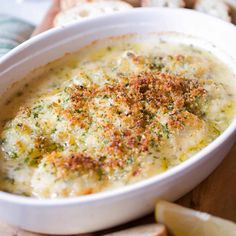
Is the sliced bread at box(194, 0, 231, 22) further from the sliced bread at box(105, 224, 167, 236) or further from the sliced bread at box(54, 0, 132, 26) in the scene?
the sliced bread at box(105, 224, 167, 236)

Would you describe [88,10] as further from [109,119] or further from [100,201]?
[100,201]

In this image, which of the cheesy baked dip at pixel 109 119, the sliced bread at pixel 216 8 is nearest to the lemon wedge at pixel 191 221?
the cheesy baked dip at pixel 109 119

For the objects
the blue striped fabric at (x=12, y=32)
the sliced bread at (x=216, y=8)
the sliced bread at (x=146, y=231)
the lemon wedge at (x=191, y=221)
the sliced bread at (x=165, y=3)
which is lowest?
the blue striped fabric at (x=12, y=32)

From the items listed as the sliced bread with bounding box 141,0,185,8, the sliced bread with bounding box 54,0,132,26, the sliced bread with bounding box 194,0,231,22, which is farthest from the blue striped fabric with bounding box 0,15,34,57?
the sliced bread with bounding box 194,0,231,22

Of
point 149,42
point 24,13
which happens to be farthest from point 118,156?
point 24,13

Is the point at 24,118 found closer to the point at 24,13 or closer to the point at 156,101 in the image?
the point at 156,101

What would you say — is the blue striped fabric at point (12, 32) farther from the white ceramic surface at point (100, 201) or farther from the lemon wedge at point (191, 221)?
the lemon wedge at point (191, 221)
